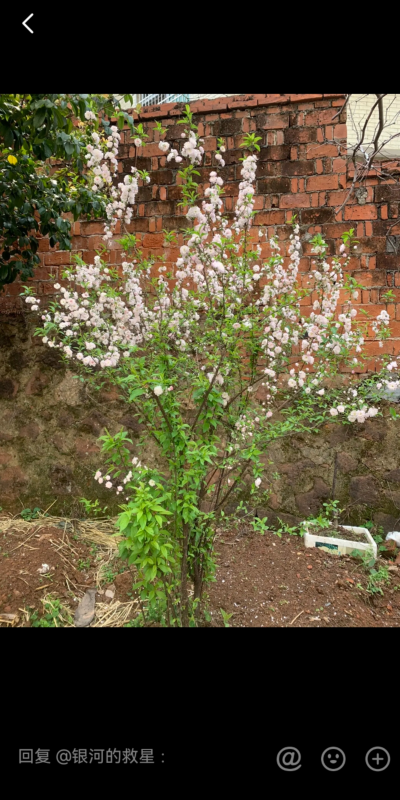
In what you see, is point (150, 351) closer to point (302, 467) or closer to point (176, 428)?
point (176, 428)

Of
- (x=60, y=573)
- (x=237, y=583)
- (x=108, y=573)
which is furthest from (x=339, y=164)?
(x=60, y=573)

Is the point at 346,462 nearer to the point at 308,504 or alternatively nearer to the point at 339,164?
the point at 308,504

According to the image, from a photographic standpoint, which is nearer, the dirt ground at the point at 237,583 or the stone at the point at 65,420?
the dirt ground at the point at 237,583

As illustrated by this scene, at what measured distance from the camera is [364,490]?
124 inches

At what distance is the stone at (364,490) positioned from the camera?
312 centimetres

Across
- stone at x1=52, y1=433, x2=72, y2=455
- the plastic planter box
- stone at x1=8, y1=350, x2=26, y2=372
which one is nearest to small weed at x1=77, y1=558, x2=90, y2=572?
stone at x1=52, y1=433, x2=72, y2=455

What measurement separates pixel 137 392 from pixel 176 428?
23 centimetres

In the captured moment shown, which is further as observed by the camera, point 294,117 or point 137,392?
point 294,117

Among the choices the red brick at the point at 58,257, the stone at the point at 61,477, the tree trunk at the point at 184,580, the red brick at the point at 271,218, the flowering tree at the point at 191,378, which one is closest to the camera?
the flowering tree at the point at 191,378

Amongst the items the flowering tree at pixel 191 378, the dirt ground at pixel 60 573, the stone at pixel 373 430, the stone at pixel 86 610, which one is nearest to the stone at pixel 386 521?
the stone at pixel 373 430
